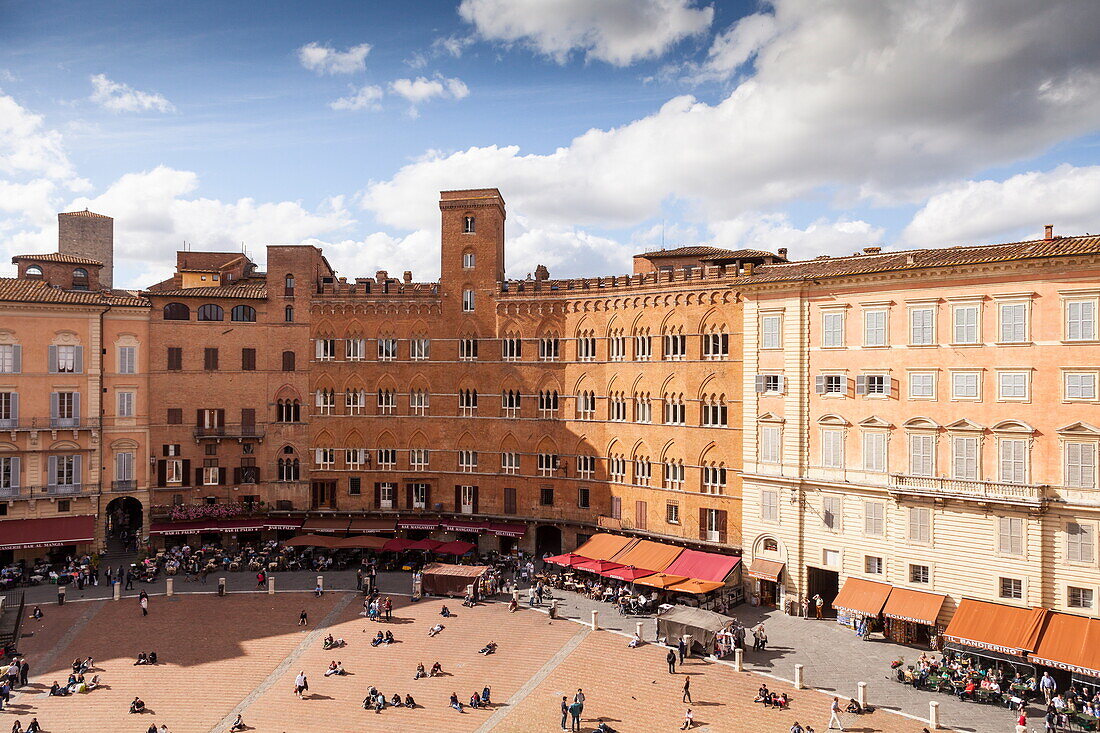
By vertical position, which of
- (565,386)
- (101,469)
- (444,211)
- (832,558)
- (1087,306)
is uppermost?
(444,211)

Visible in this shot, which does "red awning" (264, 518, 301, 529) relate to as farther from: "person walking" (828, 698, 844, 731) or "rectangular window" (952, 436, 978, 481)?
"rectangular window" (952, 436, 978, 481)

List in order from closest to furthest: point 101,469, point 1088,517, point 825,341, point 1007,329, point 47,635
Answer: point 1088,517, point 1007,329, point 47,635, point 825,341, point 101,469

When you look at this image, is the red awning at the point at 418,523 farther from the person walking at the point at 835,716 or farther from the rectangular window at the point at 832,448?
the person walking at the point at 835,716

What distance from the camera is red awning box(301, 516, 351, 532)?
5406 centimetres

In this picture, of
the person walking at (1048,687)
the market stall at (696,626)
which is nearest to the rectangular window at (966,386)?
the person walking at (1048,687)

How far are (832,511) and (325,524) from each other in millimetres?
34568

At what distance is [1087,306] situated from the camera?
108ft

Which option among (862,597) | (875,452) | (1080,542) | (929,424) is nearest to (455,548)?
(862,597)

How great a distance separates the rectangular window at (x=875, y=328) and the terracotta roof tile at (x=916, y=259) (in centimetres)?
220

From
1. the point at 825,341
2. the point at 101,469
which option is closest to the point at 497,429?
the point at 825,341

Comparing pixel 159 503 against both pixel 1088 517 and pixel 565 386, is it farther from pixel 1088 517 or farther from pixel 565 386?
pixel 1088 517

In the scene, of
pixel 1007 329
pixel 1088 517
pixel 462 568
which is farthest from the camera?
pixel 462 568

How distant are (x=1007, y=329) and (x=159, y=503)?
53.8 m

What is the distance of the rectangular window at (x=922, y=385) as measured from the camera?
37.2 meters
